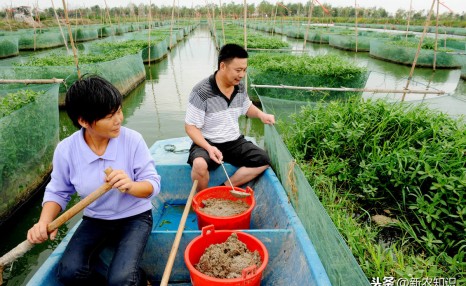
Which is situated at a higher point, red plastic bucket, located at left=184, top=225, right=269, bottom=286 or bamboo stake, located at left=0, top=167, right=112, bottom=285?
bamboo stake, located at left=0, top=167, right=112, bottom=285

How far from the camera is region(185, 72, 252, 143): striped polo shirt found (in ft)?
9.32

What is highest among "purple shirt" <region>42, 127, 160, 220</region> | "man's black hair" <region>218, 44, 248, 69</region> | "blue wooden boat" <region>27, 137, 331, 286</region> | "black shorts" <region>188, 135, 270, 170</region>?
"man's black hair" <region>218, 44, 248, 69</region>

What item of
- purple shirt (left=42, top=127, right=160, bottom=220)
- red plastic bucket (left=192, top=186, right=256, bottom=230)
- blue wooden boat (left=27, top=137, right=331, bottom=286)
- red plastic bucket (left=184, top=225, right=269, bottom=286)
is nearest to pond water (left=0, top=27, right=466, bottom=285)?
blue wooden boat (left=27, top=137, right=331, bottom=286)

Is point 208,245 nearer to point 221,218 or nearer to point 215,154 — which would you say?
point 221,218

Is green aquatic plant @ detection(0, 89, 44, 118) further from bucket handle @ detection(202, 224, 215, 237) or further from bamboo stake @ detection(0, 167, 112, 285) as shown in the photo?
bucket handle @ detection(202, 224, 215, 237)

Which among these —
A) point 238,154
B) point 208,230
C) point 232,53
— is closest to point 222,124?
point 238,154

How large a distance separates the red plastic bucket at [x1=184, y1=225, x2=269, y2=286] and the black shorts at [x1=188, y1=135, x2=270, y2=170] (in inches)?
34.6

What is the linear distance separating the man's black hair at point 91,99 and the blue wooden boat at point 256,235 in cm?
87

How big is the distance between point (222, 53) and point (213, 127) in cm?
71

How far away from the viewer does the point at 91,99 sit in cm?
155

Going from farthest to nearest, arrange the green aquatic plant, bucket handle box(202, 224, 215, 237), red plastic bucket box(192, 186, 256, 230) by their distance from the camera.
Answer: the green aquatic plant
red plastic bucket box(192, 186, 256, 230)
bucket handle box(202, 224, 215, 237)

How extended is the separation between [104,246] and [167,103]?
624 cm

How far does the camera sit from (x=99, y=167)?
1807 mm

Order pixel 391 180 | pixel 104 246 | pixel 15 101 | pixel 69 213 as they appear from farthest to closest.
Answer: pixel 15 101 → pixel 391 180 → pixel 104 246 → pixel 69 213
